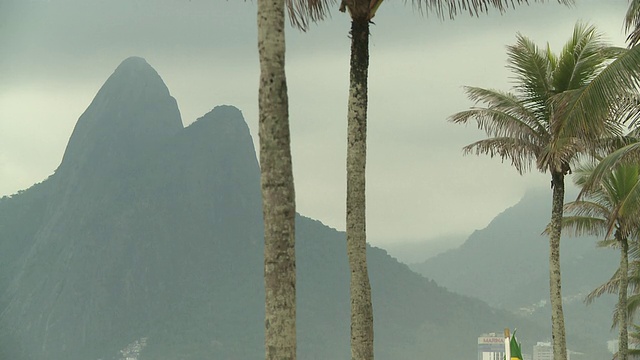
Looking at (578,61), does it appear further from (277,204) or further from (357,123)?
(277,204)

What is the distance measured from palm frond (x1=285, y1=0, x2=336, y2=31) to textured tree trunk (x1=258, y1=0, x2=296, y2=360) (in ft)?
15.0

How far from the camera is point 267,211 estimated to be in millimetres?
8070

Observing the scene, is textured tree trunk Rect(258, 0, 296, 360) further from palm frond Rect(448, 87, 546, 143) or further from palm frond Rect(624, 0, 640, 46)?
palm frond Rect(448, 87, 546, 143)

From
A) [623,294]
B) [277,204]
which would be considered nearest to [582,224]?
[623,294]

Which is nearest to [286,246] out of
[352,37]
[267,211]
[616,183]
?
[267,211]

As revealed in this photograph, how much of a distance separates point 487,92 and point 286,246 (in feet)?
57.9

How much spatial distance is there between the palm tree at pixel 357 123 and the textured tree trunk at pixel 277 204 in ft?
12.7

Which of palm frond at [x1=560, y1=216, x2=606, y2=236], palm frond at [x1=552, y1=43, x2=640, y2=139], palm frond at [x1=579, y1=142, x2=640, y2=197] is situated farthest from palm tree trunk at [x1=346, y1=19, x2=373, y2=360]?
palm frond at [x1=560, y1=216, x2=606, y2=236]

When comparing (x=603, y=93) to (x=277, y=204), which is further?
(x=603, y=93)

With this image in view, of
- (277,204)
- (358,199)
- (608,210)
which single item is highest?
(608,210)

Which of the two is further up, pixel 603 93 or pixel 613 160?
pixel 603 93

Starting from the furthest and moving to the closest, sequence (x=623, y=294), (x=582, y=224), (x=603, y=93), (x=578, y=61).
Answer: (x=623, y=294) < (x=582, y=224) < (x=578, y=61) < (x=603, y=93)

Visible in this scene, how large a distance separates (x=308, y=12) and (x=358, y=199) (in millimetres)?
2462

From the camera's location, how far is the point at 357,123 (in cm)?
1257
